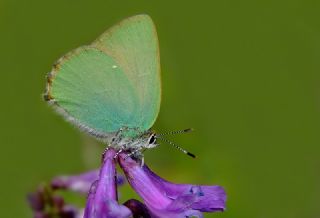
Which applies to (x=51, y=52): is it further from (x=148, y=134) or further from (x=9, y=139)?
(x=148, y=134)

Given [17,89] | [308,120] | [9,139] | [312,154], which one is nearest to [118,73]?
[312,154]

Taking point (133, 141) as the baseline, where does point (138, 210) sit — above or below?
below

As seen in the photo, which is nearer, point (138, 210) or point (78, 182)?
point (138, 210)

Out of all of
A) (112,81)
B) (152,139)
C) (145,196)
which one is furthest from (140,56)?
(145,196)

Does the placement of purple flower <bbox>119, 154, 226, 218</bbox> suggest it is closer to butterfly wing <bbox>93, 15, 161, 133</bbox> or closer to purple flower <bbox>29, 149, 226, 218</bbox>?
purple flower <bbox>29, 149, 226, 218</bbox>

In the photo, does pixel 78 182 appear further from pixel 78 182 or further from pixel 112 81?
pixel 112 81

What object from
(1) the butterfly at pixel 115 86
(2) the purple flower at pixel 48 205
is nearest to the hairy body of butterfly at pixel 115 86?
(1) the butterfly at pixel 115 86

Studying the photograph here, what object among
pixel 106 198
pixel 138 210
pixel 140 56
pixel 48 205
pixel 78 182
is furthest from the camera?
pixel 78 182

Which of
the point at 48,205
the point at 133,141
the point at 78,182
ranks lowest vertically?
the point at 133,141
